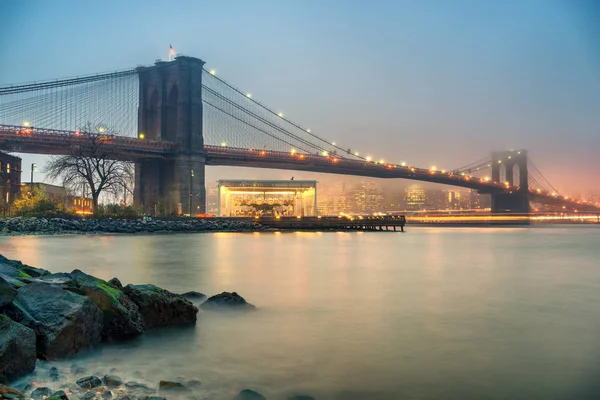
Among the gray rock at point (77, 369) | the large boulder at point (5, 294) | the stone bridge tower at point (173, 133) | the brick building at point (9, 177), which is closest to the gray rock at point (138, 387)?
the gray rock at point (77, 369)

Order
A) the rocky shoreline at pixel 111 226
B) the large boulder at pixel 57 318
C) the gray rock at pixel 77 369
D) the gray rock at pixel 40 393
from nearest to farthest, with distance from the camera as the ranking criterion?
the gray rock at pixel 40 393 < the gray rock at pixel 77 369 < the large boulder at pixel 57 318 < the rocky shoreline at pixel 111 226

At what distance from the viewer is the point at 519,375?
6727mm

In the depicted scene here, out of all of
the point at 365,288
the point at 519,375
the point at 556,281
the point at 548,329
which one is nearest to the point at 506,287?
the point at 556,281

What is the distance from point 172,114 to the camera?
225 ft

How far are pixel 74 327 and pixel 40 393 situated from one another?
5.24ft

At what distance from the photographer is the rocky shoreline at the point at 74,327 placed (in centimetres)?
571

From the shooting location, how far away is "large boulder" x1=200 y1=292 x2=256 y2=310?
10992 millimetres

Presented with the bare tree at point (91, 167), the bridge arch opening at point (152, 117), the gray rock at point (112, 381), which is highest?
the bridge arch opening at point (152, 117)

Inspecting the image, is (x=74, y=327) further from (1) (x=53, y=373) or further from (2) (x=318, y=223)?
(2) (x=318, y=223)

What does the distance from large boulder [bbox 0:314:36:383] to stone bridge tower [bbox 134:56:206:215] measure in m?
51.6

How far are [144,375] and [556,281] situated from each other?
15398mm

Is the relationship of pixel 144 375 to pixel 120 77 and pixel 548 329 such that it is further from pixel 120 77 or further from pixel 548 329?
pixel 120 77

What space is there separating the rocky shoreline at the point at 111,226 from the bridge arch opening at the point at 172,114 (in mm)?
17330

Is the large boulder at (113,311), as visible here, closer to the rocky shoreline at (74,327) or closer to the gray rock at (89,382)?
the rocky shoreline at (74,327)
